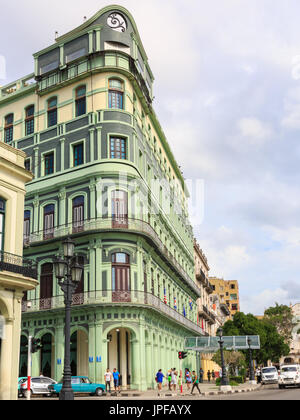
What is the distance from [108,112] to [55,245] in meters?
10.6

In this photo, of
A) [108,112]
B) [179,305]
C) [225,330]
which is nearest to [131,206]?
[108,112]

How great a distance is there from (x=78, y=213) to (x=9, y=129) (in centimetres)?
1187

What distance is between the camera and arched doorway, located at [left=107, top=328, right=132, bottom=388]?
3257 cm

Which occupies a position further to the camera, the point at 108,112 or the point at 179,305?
the point at 179,305

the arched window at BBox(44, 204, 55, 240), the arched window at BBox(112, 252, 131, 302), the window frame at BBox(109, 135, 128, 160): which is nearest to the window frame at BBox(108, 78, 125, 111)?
the window frame at BBox(109, 135, 128, 160)

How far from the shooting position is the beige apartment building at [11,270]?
17.9 metres

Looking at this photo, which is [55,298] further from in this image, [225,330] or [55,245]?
[225,330]

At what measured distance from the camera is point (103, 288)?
3189cm

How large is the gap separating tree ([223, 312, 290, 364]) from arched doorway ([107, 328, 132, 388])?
29.2 meters

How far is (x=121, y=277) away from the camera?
32562 millimetres

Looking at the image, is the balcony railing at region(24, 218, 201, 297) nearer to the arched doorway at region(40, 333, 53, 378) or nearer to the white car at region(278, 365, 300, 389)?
the arched doorway at region(40, 333, 53, 378)

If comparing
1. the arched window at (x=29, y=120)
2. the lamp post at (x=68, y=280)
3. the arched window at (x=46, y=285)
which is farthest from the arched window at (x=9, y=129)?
the lamp post at (x=68, y=280)

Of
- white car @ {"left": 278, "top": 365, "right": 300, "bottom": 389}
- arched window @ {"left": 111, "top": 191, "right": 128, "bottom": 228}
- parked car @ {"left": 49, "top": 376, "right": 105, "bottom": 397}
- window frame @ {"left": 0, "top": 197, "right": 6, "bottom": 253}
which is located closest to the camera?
window frame @ {"left": 0, "top": 197, "right": 6, "bottom": 253}

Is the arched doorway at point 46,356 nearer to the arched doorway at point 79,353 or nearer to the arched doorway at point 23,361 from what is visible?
the arched doorway at point 23,361
